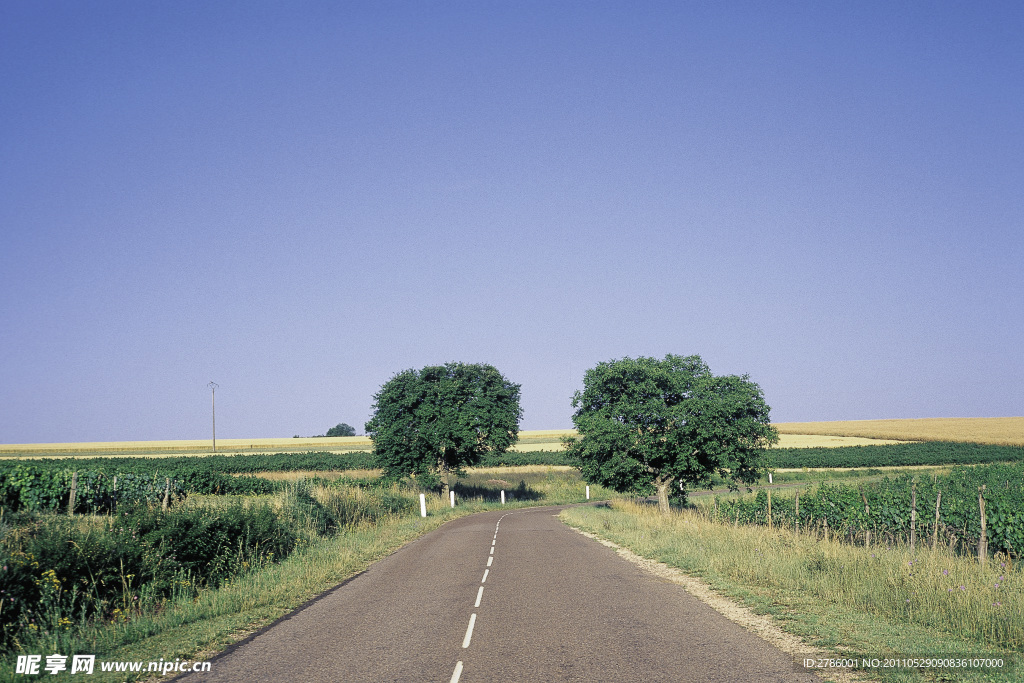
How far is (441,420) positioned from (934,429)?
88.9 metres

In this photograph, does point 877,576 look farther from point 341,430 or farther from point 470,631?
point 341,430

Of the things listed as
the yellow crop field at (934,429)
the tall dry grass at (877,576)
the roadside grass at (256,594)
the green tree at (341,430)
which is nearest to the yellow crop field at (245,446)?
the yellow crop field at (934,429)

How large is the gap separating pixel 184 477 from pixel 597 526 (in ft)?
105

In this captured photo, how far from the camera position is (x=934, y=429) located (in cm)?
10212

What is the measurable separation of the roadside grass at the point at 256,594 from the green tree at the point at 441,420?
15.6 metres

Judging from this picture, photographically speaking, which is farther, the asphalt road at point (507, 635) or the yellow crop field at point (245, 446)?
the yellow crop field at point (245, 446)

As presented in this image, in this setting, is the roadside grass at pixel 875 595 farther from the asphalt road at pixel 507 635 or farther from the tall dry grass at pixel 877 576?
the asphalt road at pixel 507 635

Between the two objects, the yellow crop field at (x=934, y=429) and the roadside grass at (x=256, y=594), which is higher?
the roadside grass at (x=256, y=594)

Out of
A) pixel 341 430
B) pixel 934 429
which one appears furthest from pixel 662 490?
pixel 341 430

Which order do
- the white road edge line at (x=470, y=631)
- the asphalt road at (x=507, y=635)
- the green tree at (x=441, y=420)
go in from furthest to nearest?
the green tree at (x=441, y=420)
the white road edge line at (x=470, y=631)
the asphalt road at (x=507, y=635)

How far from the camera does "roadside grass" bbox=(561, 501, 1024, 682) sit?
853 centimetres

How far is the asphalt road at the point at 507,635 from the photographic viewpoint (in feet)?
26.1

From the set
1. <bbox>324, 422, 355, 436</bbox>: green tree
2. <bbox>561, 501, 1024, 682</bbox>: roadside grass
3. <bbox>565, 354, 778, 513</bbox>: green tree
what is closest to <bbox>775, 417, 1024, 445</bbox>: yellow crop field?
<bbox>565, 354, 778, 513</bbox>: green tree

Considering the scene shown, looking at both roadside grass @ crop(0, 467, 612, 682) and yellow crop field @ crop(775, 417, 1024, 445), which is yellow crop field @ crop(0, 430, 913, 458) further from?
roadside grass @ crop(0, 467, 612, 682)
